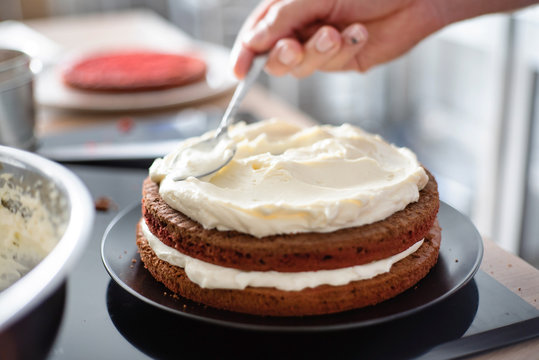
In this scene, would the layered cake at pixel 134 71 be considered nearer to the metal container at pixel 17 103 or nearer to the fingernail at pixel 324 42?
the metal container at pixel 17 103

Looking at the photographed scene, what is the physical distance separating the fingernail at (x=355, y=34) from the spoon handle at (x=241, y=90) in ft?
0.70

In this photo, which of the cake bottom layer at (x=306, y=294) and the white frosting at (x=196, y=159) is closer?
the cake bottom layer at (x=306, y=294)

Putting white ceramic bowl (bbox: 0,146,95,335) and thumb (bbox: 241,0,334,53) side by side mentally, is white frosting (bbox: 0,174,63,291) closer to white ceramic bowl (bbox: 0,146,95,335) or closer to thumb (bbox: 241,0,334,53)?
white ceramic bowl (bbox: 0,146,95,335)

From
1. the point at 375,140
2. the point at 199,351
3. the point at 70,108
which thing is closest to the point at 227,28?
the point at 70,108

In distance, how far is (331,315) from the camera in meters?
0.87

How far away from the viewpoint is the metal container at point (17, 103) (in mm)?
1643

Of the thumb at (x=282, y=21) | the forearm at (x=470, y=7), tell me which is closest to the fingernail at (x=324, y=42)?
the thumb at (x=282, y=21)

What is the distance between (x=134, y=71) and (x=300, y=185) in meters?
1.66

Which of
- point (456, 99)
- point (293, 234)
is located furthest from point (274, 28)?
point (456, 99)

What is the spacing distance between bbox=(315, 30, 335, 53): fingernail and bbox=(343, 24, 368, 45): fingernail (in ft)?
0.16

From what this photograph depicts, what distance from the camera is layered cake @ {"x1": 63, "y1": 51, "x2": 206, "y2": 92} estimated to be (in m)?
2.29

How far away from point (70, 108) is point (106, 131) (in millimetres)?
348

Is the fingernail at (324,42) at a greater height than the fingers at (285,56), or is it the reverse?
the fingernail at (324,42)

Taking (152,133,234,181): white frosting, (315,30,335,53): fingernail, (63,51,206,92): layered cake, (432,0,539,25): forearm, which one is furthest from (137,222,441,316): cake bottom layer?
(63,51,206,92): layered cake
